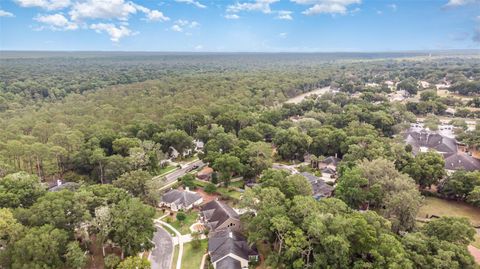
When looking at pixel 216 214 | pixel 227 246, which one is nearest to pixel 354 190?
pixel 216 214

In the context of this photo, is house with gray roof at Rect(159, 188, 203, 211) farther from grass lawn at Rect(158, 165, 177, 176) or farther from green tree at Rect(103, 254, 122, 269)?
green tree at Rect(103, 254, 122, 269)

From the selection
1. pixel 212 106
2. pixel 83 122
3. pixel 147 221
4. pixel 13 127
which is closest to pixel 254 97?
pixel 212 106

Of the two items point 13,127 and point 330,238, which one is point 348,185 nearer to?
point 330,238

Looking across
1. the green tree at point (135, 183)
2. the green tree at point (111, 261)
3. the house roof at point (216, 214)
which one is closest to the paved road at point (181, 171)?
the green tree at point (135, 183)

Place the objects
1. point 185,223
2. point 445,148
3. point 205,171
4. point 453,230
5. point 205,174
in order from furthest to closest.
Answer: point 445,148
point 205,171
point 205,174
point 185,223
point 453,230

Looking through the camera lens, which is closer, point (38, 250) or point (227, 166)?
point (38, 250)

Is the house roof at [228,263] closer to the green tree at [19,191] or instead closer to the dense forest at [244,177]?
the dense forest at [244,177]

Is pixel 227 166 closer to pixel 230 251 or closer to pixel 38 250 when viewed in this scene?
pixel 230 251
